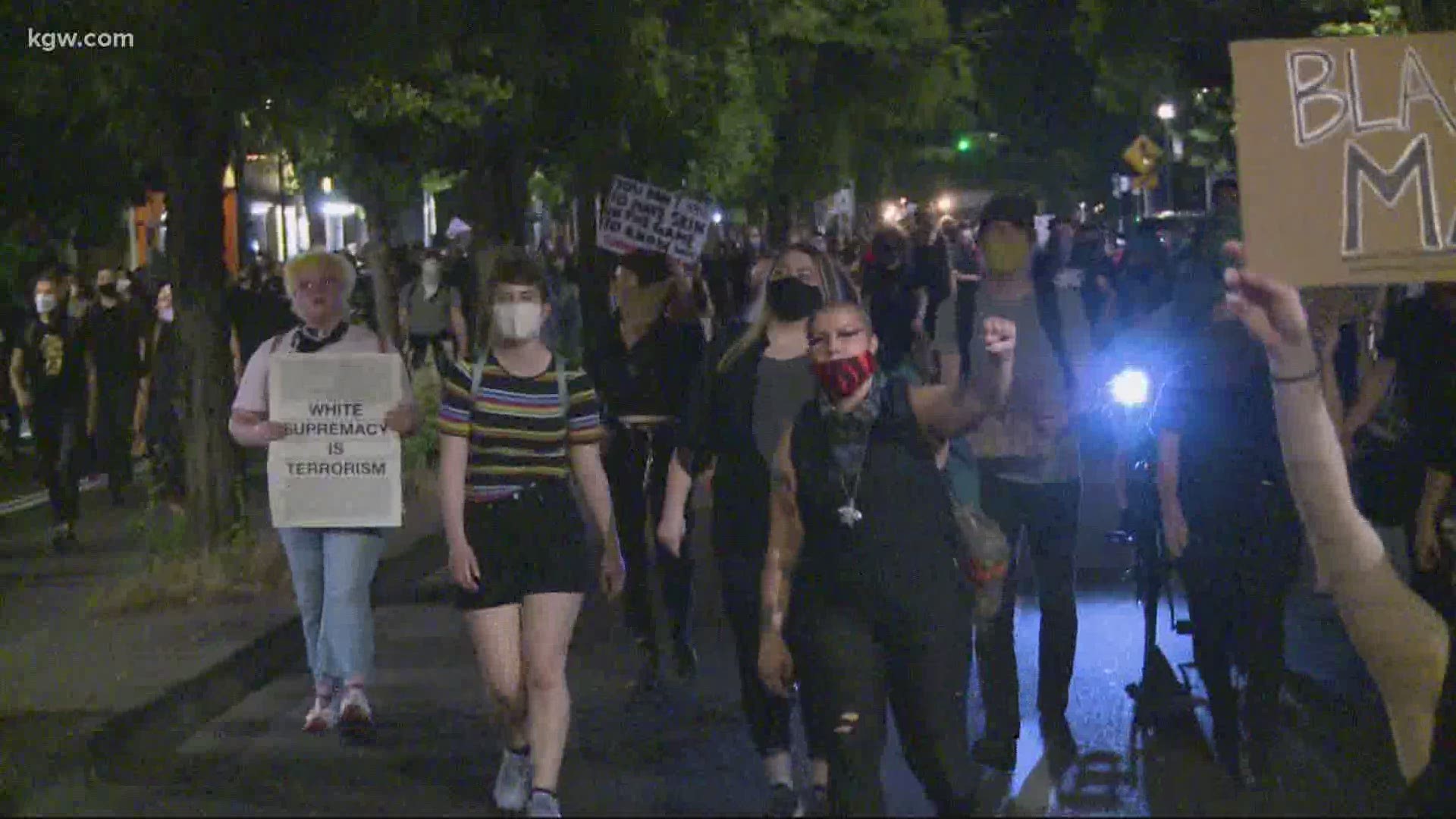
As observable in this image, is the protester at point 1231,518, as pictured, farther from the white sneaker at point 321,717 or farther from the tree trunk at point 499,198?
the tree trunk at point 499,198

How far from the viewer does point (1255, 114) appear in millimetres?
5953

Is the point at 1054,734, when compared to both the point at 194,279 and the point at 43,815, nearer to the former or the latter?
the point at 43,815

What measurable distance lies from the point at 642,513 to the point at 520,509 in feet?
9.40

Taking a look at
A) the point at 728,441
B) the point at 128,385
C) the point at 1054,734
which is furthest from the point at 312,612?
the point at 128,385

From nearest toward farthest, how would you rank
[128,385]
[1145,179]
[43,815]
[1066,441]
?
[43,815] < [1066,441] < [128,385] < [1145,179]

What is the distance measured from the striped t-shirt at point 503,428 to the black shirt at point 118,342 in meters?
10.7

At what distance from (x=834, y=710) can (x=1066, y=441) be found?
8.84 feet

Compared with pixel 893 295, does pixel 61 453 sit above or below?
below

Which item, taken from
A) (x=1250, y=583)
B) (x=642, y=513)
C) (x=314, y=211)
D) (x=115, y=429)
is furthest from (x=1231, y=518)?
(x=314, y=211)

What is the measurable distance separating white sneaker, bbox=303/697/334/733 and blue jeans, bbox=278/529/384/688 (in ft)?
0.26

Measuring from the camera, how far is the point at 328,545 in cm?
979

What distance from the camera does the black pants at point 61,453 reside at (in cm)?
1627

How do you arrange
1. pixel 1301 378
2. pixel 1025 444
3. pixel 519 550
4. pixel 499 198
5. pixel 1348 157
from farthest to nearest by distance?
pixel 499 198 < pixel 1025 444 < pixel 519 550 < pixel 1348 157 < pixel 1301 378

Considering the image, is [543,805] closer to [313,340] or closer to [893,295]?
[313,340]
